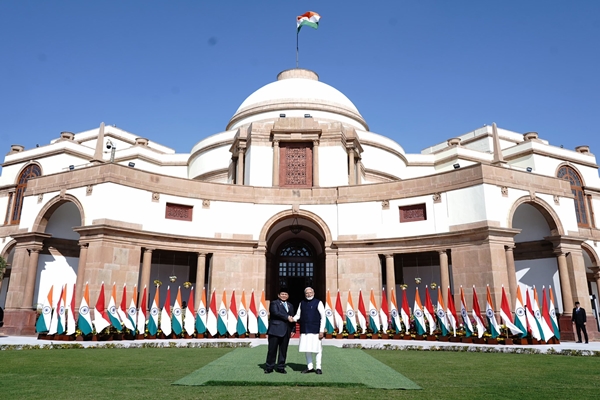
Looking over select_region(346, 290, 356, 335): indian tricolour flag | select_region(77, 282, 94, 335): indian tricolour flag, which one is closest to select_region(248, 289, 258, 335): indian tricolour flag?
select_region(346, 290, 356, 335): indian tricolour flag

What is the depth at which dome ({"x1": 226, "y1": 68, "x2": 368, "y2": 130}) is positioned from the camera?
→ 34.9 metres

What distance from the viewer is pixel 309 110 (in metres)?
34.8

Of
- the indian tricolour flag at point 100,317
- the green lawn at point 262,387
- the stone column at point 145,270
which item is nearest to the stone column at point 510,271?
the green lawn at point 262,387

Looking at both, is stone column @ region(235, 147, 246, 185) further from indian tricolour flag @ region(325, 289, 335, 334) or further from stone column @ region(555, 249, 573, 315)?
stone column @ region(555, 249, 573, 315)

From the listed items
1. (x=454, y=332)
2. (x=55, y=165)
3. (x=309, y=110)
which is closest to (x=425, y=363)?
(x=454, y=332)

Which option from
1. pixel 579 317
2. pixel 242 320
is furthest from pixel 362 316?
pixel 579 317

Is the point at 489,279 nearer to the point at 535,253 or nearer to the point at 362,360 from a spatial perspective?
the point at 535,253

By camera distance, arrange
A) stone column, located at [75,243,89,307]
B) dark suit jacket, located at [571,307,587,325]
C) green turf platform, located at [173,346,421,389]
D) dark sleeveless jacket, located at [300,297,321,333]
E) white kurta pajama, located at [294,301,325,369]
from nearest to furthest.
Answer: green turf platform, located at [173,346,421,389]
white kurta pajama, located at [294,301,325,369]
dark sleeveless jacket, located at [300,297,321,333]
dark suit jacket, located at [571,307,587,325]
stone column, located at [75,243,89,307]

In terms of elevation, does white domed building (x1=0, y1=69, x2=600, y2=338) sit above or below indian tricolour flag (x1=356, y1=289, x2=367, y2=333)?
above

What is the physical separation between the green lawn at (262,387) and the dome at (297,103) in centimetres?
2429

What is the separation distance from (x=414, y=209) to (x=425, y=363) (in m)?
13.2

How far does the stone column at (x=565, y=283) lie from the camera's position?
2231 cm

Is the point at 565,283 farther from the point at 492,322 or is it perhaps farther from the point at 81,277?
the point at 81,277

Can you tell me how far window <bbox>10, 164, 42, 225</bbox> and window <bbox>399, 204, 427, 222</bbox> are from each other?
1098 inches
